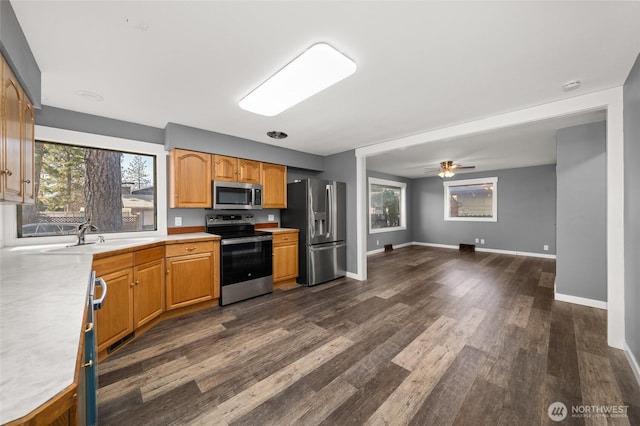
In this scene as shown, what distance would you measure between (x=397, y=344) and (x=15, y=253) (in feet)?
11.0

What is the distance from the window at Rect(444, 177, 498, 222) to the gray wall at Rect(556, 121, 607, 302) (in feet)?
12.9

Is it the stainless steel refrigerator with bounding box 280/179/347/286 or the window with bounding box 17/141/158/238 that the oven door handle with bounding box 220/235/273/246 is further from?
the window with bounding box 17/141/158/238

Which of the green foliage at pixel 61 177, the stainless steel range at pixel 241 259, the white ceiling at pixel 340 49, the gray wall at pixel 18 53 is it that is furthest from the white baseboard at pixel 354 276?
the gray wall at pixel 18 53

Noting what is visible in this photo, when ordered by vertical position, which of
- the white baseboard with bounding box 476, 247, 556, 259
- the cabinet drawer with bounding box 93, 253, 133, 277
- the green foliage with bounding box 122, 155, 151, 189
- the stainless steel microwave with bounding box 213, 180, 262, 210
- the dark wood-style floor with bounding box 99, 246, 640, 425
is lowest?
the dark wood-style floor with bounding box 99, 246, 640, 425

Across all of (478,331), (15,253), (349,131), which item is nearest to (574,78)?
(349,131)

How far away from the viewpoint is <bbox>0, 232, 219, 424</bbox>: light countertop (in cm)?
53

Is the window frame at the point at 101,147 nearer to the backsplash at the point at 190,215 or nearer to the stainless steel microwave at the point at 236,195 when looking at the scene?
the backsplash at the point at 190,215

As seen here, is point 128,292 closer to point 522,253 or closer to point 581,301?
point 581,301

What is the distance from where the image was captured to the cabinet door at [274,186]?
4.06m

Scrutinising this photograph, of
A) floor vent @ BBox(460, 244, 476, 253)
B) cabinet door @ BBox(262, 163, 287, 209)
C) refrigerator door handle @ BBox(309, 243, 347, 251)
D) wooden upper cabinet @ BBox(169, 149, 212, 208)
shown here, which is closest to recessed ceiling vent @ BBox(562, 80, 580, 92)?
refrigerator door handle @ BBox(309, 243, 347, 251)

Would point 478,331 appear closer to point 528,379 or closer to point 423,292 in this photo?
point 528,379

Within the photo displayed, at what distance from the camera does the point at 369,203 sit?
704 centimetres
